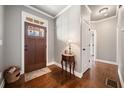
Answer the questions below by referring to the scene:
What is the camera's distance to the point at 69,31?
2.43 metres

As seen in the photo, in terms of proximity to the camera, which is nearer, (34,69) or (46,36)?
(34,69)

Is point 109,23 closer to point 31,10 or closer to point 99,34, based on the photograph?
point 99,34

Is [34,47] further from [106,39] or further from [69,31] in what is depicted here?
[106,39]

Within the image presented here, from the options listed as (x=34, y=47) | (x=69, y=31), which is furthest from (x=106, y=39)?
(x=34, y=47)

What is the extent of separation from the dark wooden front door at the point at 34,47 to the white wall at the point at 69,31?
0.61 m

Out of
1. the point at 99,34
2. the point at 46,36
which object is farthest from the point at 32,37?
the point at 99,34

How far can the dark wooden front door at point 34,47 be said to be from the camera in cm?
237

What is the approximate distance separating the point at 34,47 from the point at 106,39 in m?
3.66

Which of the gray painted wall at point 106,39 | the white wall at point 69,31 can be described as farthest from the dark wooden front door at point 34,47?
the gray painted wall at point 106,39

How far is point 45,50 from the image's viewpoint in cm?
296

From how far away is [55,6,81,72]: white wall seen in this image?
215 cm

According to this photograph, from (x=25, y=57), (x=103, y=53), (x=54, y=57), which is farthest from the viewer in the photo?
(x=103, y=53)

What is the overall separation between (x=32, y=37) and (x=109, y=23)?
3.85m

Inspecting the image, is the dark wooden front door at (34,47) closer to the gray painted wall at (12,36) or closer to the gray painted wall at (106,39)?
the gray painted wall at (12,36)
